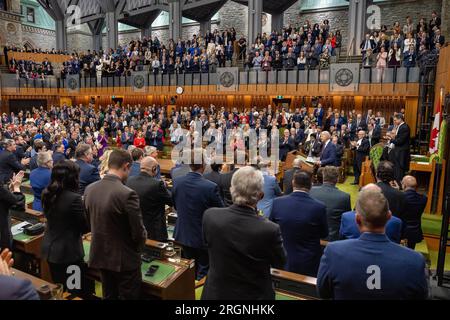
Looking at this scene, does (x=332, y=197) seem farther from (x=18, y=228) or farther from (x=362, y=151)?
(x=362, y=151)

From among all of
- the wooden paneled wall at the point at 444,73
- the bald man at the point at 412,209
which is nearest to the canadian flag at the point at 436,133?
the wooden paneled wall at the point at 444,73

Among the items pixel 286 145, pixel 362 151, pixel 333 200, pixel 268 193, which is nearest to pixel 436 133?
pixel 362 151

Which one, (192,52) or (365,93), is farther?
(192,52)

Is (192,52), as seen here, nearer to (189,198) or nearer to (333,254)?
(189,198)

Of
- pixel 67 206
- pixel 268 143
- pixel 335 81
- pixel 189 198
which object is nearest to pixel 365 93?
pixel 335 81

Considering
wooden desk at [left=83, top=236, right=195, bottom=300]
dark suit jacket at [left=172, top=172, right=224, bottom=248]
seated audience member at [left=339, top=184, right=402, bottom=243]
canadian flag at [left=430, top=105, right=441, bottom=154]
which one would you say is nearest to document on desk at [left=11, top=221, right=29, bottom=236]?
wooden desk at [left=83, top=236, right=195, bottom=300]

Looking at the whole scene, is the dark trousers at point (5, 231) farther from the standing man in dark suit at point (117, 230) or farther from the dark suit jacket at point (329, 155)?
the dark suit jacket at point (329, 155)

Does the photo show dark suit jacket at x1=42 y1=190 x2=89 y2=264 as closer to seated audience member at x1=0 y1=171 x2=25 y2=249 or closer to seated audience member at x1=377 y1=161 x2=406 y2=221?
seated audience member at x1=0 y1=171 x2=25 y2=249

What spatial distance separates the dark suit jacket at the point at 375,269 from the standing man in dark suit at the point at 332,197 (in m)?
1.72

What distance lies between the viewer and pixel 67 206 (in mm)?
2789

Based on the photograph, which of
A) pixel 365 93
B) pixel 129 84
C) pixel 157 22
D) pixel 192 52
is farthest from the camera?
pixel 157 22

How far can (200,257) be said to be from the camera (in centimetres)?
364

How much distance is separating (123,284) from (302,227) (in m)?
1.49

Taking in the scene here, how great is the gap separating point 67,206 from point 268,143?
8789mm
